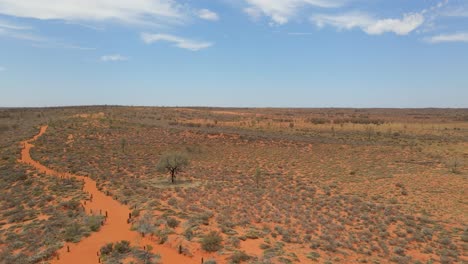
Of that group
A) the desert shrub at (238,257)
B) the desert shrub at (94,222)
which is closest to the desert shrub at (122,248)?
the desert shrub at (94,222)

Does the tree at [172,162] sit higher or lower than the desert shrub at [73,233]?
higher

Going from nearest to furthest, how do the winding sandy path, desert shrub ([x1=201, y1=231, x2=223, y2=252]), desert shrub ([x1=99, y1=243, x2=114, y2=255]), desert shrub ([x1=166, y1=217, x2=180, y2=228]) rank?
the winding sandy path < desert shrub ([x1=99, y1=243, x2=114, y2=255]) < desert shrub ([x1=201, y1=231, x2=223, y2=252]) < desert shrub ([x1=166, y1=217, x2=180, y2=228])

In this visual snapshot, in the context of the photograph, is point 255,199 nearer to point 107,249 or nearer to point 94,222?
point 94,222

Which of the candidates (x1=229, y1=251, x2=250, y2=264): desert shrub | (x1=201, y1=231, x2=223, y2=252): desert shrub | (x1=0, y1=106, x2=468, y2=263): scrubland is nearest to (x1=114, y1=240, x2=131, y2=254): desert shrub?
(x1=0, y1=106, x2=468, y2=263): scrubland

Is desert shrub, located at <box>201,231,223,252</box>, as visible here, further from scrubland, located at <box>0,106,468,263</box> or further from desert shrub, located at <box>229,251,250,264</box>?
desert shrub, located at <box>229,251,250,264</box>

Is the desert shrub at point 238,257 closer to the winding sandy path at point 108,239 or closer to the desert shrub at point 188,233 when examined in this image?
the winding sandy path at point 108,239

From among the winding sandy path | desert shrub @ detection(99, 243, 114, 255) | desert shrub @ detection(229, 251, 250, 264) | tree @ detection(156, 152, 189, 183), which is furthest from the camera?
tree @ detection(156, 152, 189, 183)

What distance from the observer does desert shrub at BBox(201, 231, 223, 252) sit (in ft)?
41.5

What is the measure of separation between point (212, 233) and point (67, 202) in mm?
10227

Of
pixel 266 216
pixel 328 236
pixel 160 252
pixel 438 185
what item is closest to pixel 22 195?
pixel 160 252

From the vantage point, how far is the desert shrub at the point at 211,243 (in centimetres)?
1266

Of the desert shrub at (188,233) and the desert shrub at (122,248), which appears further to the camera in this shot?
the desert shrub at (188,233)

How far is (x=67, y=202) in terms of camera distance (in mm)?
18734

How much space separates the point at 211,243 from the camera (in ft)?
42.1
